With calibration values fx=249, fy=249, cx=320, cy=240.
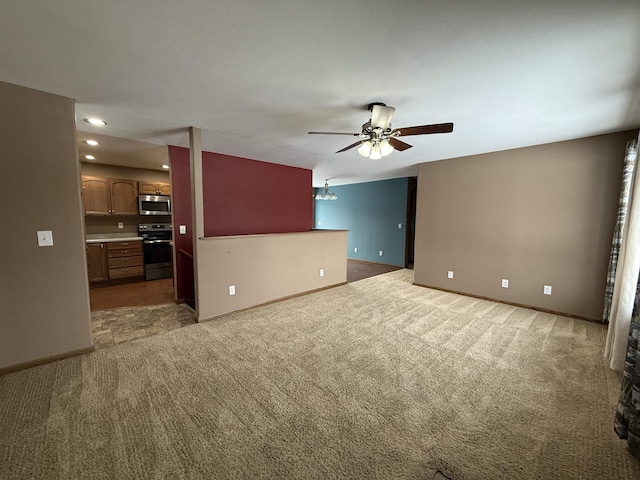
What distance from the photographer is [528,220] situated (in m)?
3.61

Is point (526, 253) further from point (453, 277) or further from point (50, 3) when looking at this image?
point (50, 3)

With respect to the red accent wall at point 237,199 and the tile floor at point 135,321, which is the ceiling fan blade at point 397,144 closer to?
the red accent wall at point 237,199

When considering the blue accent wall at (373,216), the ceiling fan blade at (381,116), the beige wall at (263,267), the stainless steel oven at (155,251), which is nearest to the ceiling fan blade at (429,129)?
the ceiling fan blade at (381,116)

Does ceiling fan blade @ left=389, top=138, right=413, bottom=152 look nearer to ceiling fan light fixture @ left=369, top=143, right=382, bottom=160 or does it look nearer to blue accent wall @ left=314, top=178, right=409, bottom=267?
ceiling fan light fixture @ left=369, top=143, right=382, bottom=160

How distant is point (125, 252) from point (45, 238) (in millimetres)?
3039

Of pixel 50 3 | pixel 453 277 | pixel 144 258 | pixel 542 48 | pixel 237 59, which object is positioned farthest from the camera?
pixel 144 258

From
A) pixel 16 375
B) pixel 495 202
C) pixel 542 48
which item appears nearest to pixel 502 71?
pixel 542 48

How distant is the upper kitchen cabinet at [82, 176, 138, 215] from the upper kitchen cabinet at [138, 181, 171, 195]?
0.10 meters

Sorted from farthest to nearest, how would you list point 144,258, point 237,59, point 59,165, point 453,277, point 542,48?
point 144,258 → point 453,277 → point 59,165 → point 237,59 → point 542,48

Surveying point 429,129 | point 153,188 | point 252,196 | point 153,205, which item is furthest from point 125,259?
point 429,129

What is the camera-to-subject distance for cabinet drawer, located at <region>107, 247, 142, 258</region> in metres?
4.73

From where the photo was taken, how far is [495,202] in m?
3.88

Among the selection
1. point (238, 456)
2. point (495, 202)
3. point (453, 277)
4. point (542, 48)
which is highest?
point (542, 48)

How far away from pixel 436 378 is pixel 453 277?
9.08 ft
